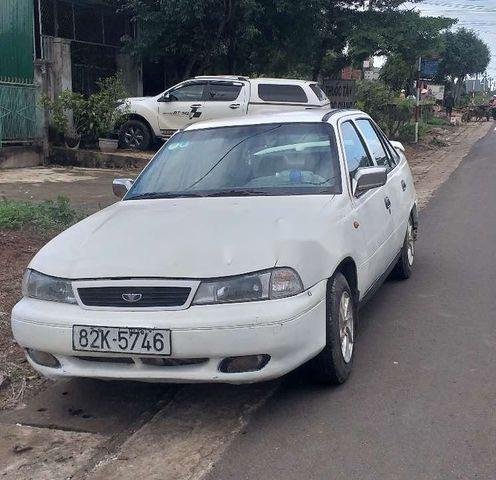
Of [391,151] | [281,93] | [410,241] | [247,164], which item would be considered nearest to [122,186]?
[247,164]

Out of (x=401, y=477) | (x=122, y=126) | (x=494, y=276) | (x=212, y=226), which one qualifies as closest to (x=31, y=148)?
(x=122, y=126)

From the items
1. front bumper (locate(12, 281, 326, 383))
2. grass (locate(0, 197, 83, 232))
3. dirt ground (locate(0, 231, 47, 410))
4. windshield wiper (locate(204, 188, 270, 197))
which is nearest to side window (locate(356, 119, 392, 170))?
windshield wiper (locate(204, 188, 270, 197))

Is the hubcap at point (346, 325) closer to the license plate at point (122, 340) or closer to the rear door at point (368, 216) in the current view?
the rear door at point (368, 216)

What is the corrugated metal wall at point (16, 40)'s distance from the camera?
50.4 ft

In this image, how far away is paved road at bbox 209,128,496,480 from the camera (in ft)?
11.2

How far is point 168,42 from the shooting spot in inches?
735

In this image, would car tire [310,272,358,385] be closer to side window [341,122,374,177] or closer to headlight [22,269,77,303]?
side window [341,122,374,177]

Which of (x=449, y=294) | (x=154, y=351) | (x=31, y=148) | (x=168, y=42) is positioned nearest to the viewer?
(x=154, y=351)

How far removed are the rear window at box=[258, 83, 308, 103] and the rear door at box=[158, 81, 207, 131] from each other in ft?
4.40

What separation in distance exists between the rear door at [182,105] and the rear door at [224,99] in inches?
4.9

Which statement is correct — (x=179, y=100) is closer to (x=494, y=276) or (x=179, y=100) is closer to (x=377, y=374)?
(x=494, y=276)

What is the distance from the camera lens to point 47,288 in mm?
3953

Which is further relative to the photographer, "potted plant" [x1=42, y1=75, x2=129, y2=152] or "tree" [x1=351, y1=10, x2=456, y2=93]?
"tree" [x1=351, y1=10, x2=456, y2=93]

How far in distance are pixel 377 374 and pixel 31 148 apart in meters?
12.3
